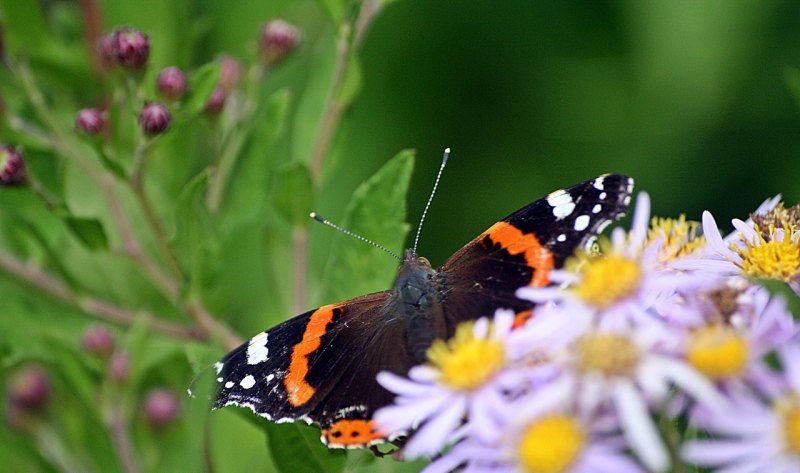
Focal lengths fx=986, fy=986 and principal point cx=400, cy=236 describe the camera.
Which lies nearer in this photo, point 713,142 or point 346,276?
point 346,276

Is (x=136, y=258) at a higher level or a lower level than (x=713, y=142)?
lower

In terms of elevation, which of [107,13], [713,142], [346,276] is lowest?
[346,276]

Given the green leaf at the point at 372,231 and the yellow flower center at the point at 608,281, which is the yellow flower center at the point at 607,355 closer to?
the yellow flower center at the point at 608,281

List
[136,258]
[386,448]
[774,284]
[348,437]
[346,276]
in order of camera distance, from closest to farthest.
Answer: [774,284], [348,437], [386,448], [346,276], [136,258]

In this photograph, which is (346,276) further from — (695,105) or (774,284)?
(695,105)

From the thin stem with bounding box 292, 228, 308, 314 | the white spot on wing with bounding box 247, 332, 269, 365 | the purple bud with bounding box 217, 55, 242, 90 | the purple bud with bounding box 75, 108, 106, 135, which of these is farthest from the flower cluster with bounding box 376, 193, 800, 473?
the purple bud with bounding box 217, 55, 242, 90

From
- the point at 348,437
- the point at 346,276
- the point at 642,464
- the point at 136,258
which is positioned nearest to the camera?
the point at 642,464

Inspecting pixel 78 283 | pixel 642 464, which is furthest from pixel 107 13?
pixel 642 464

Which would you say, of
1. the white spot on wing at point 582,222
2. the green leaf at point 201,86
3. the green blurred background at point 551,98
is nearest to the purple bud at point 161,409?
the green blurred background at point 551,98
